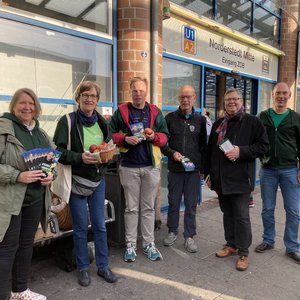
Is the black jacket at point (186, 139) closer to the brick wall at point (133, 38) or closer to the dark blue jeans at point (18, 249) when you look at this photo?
the brick wall at point (133, 38)

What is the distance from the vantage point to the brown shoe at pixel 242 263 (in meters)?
3.48

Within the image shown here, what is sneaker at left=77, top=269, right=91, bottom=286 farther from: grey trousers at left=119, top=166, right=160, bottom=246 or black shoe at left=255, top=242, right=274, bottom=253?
black shoe at left=255, top=242, right=274, bottom=253

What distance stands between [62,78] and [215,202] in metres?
3.62

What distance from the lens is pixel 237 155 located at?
3355 mm

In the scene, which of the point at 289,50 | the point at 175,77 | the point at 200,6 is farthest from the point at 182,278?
the point at 289,50

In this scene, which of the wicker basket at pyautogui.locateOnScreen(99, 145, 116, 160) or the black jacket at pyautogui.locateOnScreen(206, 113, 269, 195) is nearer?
the wicker basket at pyautogui.locateOnScreen(99, 145, 116, 160)

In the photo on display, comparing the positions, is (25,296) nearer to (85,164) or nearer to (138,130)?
(85,164)

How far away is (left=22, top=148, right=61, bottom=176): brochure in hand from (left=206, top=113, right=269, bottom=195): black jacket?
1.77m

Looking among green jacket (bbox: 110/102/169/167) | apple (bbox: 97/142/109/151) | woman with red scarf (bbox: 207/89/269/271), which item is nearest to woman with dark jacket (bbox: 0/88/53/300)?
apple (bbox: 97/142/109/151)

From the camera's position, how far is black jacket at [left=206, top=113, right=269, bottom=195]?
3.43m

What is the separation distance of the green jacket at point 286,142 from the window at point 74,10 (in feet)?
8.55

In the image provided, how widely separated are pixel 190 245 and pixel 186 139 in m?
1.27

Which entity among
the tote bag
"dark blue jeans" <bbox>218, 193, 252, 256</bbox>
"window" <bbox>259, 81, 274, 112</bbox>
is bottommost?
"dark blue jeans" <bbox>218, 193, 252, 256</bbox>

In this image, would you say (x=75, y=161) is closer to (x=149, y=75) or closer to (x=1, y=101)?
(x=1, y=101)
